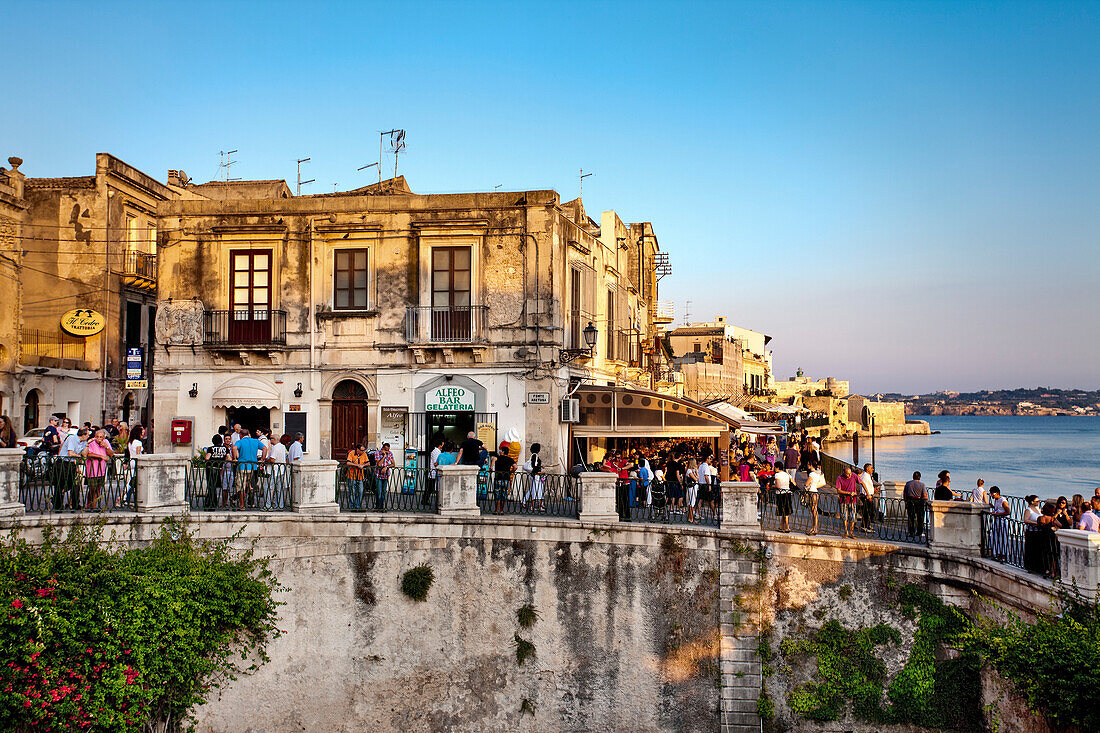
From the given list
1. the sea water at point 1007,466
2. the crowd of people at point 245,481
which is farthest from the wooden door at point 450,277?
the sea water at point 1007,466

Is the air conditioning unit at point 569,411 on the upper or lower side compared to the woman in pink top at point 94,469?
upper

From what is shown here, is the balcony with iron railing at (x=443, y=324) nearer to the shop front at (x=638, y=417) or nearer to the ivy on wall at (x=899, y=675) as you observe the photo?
the shop front at (x=638, y=417)

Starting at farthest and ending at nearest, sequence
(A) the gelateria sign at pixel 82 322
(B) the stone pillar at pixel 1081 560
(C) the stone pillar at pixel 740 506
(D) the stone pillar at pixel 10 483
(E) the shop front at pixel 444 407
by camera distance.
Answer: (A) the gelateria sign at pixel 82 322
(E) the shop front at pixel 444 407
(C) the stone pillar at pixel 740 506
(D) the stone pillar at pixel 10 483
(B) the stone pillar at pixel 1081 560

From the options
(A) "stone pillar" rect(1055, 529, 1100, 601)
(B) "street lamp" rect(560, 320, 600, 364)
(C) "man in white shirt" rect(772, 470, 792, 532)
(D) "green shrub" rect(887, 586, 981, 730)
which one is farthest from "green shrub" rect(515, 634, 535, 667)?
(A) "stone pillar" rect(1055, 529, 1100, 601)

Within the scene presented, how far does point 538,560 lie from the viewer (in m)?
14.8

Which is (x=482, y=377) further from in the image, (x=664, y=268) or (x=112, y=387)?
(x=664, y=268)

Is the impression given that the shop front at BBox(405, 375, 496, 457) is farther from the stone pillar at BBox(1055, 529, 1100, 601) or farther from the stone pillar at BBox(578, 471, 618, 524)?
the stone pillar at BBox(1055, 529, 1100, 601)

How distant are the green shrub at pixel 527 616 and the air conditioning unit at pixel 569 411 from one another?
6.12m

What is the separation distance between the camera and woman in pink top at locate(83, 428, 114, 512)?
1408 centimetres

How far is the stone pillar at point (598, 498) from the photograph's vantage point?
14.8 m

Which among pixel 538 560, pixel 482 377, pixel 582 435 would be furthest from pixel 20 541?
pixel 582 435

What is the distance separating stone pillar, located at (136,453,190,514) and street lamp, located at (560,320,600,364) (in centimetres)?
891

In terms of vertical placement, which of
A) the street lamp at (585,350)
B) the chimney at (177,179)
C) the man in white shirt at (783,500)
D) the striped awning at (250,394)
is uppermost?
the chimney at (177,179)

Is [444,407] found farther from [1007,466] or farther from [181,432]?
[1007,466]
